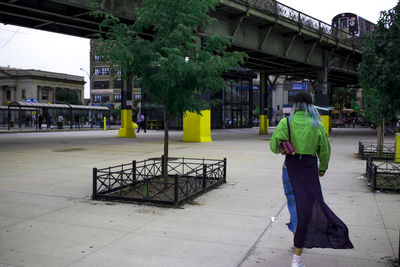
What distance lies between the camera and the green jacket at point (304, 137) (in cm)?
398

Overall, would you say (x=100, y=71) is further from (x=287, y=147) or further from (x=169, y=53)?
(x=287, y=147)

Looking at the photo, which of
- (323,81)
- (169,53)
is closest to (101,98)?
(323,81)

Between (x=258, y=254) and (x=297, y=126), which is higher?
(x=297, y=126)

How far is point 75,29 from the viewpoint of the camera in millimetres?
23156

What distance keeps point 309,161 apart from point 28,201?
524cm

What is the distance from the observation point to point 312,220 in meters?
3.98

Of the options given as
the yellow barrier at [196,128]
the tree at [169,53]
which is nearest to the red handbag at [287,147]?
the tree at [169,53]

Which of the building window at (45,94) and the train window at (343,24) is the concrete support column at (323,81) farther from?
the building window at (45,94)

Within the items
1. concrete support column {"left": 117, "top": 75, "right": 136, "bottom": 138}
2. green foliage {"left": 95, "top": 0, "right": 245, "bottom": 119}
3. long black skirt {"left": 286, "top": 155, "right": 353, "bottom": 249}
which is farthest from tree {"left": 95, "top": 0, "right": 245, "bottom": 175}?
concrete support column {"left": 117, "top": 75, "right": 136, "bottom": 138}

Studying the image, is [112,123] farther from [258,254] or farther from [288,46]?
[258,254]

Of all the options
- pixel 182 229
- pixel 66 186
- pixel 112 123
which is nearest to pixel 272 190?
pixel 182 229

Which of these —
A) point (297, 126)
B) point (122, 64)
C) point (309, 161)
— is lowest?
point (309, 161)

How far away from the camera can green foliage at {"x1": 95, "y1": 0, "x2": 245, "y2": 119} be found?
7426 millimetres

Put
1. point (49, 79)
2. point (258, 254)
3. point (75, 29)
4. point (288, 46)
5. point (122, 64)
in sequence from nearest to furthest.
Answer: point (258, 254) < point (122, 64) < point (75, 29) < point (288, 46) < point (49, 79)
